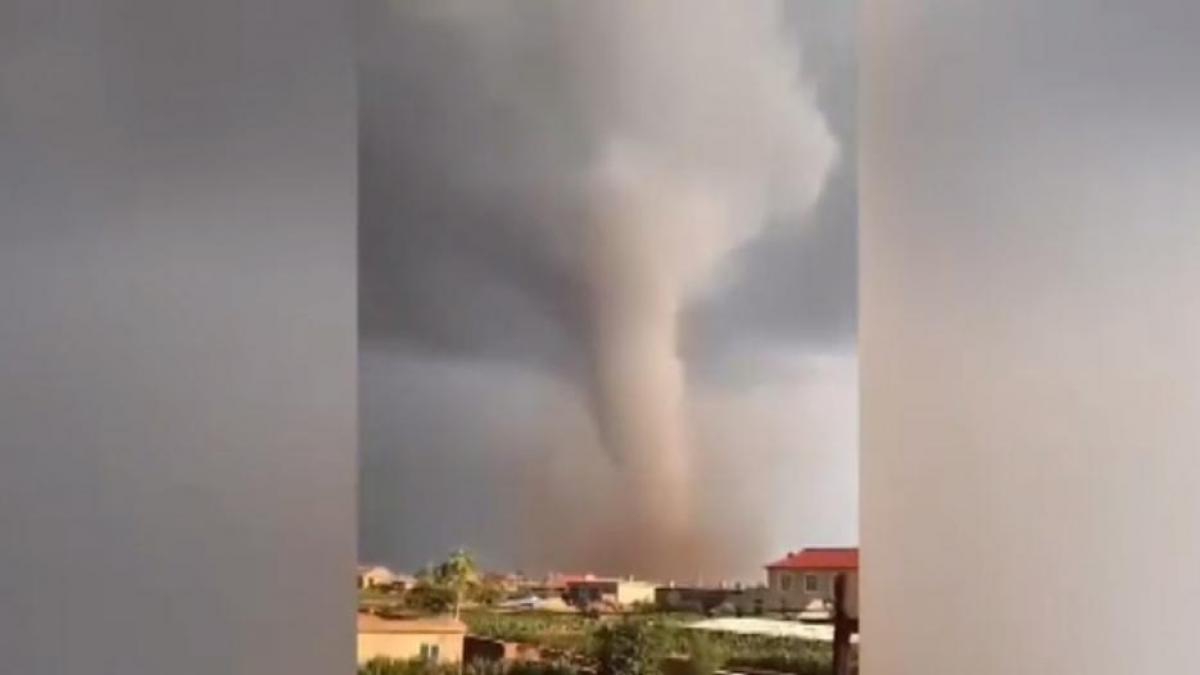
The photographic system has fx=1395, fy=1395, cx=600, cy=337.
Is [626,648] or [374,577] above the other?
[374,577]

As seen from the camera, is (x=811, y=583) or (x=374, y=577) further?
(x=811, y=583)

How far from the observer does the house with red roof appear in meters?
Result: 2.09

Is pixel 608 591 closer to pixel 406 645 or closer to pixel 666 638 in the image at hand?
pixel 666 638

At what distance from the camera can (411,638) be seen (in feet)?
6.62

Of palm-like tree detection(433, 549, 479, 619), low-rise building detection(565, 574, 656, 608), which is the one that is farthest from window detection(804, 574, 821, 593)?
palm-like tree detection(433, 549, 479, 619)

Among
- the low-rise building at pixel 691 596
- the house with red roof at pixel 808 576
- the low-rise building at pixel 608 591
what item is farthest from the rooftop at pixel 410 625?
the house with red roof at pixel 808 576

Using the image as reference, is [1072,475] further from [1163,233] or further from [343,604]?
[343,604]

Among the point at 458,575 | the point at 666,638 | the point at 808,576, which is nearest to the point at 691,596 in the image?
the point at 666,638

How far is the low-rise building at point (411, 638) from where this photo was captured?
1991 millimetres

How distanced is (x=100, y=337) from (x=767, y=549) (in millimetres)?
993

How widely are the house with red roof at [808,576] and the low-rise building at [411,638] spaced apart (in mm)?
470

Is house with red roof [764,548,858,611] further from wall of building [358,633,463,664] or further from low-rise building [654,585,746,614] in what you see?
wall of building [358,633,463,664]

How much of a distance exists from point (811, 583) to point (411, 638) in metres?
0.60

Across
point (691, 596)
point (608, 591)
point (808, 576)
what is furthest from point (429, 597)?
point (808, 576)
